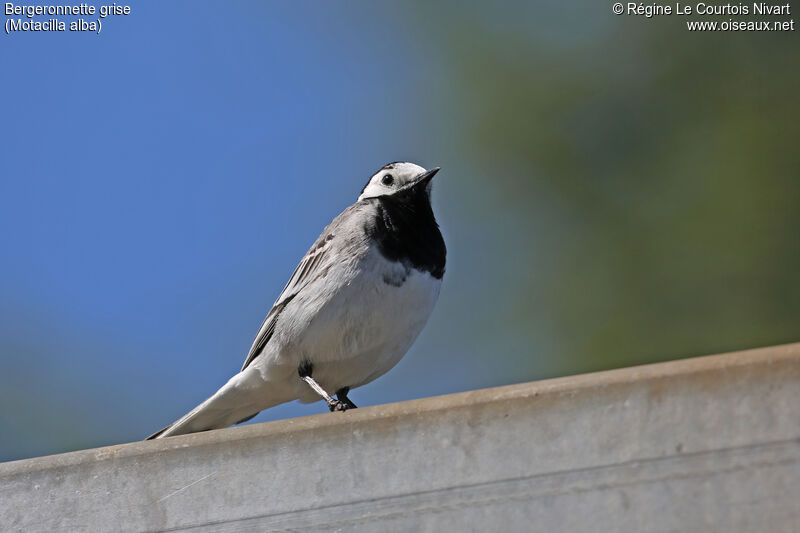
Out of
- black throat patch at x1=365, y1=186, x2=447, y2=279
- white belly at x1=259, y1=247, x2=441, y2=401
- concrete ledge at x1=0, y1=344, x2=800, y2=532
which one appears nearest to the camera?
concrete ledge at x1=0, y1=344, x2=800, y2=532

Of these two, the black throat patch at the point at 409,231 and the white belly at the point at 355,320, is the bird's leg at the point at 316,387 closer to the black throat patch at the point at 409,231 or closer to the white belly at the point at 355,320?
the white belly at the point at 355,320

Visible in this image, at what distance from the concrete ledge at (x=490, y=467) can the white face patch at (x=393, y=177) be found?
7.83 feet

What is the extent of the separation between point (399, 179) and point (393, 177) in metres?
0.04

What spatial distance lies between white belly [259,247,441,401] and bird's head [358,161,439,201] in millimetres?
511

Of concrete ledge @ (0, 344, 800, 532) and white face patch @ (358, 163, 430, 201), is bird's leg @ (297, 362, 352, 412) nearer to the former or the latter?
white face patch @ (358, 163, 430, 201)

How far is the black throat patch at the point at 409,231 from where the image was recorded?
13.9 feet

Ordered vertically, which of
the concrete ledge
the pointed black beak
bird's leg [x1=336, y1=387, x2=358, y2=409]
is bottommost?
bird's leg [x1=336, y1=387, x2=358, y2=409]

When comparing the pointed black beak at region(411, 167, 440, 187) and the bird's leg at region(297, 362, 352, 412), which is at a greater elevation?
the pointed black beak at region(411, 167, 440, 187)

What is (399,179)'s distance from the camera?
186 inches

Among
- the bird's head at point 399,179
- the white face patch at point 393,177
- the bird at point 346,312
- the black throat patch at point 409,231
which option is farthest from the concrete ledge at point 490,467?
the white face patch at point 393,177

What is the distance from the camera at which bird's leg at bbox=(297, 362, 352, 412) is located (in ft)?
14.2

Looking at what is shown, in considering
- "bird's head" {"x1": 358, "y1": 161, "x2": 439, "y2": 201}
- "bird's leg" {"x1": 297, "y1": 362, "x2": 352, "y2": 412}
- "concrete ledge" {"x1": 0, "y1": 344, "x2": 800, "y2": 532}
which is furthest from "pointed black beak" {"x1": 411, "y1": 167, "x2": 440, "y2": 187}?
"concrete ledge" {"x1": 0, "y1": 344, "x2": 800, "y2": 532}

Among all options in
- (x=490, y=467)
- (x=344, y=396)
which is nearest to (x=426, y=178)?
(x=344, y=396)

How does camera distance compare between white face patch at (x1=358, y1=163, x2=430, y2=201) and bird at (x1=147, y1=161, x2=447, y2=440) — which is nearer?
bird at (x1=147, y1=161, x2=447, y2=440)
